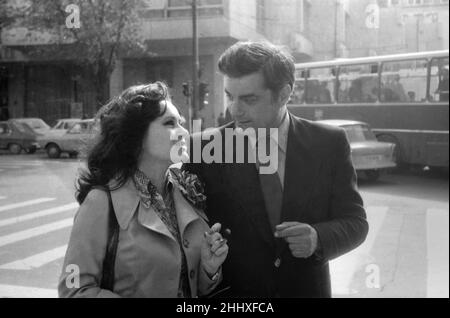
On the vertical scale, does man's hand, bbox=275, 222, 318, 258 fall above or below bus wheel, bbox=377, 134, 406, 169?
above

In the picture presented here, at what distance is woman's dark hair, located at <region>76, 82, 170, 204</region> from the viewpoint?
1.33m

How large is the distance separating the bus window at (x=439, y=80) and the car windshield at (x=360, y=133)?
130 cm

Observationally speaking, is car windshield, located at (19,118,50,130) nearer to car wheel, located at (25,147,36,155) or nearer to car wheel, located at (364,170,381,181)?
car wheel, located at (25,147,36,155)

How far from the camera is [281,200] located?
1521mm

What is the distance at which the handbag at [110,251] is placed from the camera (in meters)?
1.27

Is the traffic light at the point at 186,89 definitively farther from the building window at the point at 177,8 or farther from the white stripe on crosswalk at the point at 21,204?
the white stripe on crosswalk at the point at 21,204

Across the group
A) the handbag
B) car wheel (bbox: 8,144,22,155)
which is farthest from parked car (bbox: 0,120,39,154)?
the handbag

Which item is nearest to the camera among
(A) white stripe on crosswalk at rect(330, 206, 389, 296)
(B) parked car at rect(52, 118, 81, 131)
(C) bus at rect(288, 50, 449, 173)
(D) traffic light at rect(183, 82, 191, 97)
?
(B) parked car at rect(52, 118, 81, 131)

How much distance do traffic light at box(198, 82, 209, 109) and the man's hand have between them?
24.2 inches

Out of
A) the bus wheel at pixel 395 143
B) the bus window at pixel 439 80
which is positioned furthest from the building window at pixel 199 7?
the bus wheel at pixel 395 143

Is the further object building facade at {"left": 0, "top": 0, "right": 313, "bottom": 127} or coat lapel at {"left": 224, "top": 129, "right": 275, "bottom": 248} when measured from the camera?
building facade at {"left": 0, "top": 0, "right": 313, "bottom": 127}

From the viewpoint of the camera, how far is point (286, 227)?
136cm

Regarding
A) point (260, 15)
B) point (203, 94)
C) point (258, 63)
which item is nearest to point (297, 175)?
point (258, 63)
